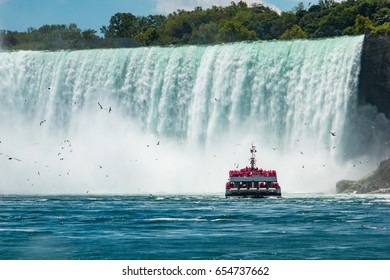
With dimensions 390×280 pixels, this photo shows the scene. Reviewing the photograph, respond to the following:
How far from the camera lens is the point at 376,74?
8938cm

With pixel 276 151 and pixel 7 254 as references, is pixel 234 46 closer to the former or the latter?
pixel 276 151

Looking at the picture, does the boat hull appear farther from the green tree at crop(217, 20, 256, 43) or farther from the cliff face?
the green tree at crop(217, 20, 256, 43)

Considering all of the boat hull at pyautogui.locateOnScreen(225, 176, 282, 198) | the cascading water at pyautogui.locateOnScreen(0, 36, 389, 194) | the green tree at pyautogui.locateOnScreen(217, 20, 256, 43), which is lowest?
the boat hull at pyautogui.locateOnScreen(225, 176, 282, 198)

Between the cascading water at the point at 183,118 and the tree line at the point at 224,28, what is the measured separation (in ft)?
57.5

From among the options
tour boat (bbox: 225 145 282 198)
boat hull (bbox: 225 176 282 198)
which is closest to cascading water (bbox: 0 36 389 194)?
tour boat (bbox: 225 145 282 198)

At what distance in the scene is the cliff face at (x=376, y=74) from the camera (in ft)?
293

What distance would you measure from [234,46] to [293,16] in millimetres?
51066

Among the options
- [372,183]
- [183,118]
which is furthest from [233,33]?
[372,183]

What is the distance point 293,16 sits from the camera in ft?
477

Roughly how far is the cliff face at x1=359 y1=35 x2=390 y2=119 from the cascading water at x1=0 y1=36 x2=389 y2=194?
0.61 metres

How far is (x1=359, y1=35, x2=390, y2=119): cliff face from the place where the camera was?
89.2m

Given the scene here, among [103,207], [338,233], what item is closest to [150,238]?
[338,233]

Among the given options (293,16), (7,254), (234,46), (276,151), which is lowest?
(7,254)

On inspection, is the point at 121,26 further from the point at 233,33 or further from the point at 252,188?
the point at 252,188
